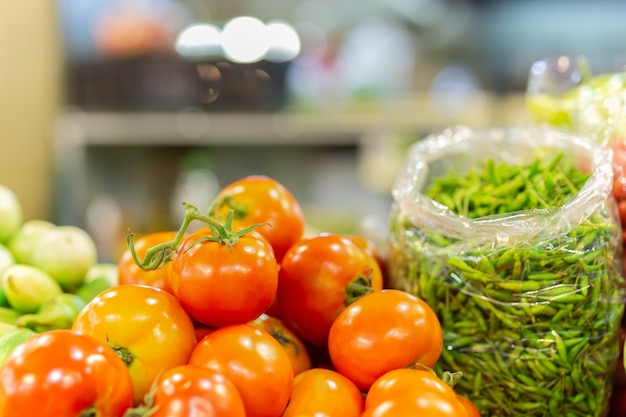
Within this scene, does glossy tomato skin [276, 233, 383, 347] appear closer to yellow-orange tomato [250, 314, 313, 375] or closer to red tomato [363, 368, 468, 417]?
yellow-orange tomato [250, 314, 313, 375]

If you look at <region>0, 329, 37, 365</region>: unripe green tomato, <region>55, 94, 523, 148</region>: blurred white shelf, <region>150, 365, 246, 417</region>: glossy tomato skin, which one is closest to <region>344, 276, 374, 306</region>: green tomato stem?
<region>150, 365, 246, 417</region>: glossy tomato skin

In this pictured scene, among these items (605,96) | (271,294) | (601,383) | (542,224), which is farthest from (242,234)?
(605,96)

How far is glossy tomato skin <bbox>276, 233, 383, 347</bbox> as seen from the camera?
842mm

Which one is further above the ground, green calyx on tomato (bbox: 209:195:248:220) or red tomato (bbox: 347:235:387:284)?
green calyx on tomato (bbox: 209:195:248:220)

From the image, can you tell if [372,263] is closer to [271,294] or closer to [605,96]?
[271,294]

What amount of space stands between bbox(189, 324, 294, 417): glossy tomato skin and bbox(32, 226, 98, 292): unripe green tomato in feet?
1.64

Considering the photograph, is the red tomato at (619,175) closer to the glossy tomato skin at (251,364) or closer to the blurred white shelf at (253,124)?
the glossy tomato skin at (251,364)

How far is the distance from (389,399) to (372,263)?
0.91 feet

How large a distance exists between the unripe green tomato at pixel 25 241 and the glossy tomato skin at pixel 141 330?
1.72 ft

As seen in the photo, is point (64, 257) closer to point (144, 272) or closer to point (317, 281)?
point (144, 272)

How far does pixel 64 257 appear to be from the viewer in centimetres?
113

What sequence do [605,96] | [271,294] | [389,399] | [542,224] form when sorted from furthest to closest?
[605,96]
[542,224]
[271,294]
[389,399]

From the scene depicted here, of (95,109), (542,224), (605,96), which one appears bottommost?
(95,109)

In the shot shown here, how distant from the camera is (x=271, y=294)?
2.50 feet
